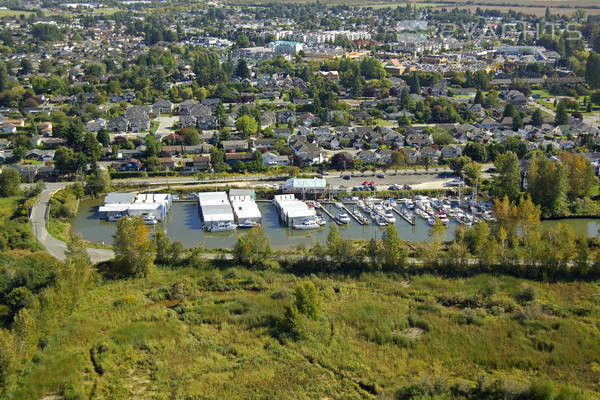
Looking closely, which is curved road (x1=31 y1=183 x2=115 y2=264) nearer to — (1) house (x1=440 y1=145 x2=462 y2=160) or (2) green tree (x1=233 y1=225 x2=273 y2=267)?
(2) green tree (x1=233 y1=225 x2=273 y2=267)

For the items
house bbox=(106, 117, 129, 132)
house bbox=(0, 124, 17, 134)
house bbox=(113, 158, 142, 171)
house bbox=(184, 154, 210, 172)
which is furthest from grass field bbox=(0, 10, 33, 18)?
house bbox=(184, 154, 210, 172)

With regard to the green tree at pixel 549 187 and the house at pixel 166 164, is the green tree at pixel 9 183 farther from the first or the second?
the green tree at pixel 549 187

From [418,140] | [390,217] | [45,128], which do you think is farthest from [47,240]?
[418,140]

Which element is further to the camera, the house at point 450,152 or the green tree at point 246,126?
the green tree at point 246,126

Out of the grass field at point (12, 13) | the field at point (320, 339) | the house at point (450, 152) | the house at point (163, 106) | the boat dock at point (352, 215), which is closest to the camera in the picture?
the field at point (320, 339)

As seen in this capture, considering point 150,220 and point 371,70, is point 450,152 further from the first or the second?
point 371,70

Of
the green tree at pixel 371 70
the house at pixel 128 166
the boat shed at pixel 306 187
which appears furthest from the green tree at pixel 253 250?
the green tree at pixel 371 70
